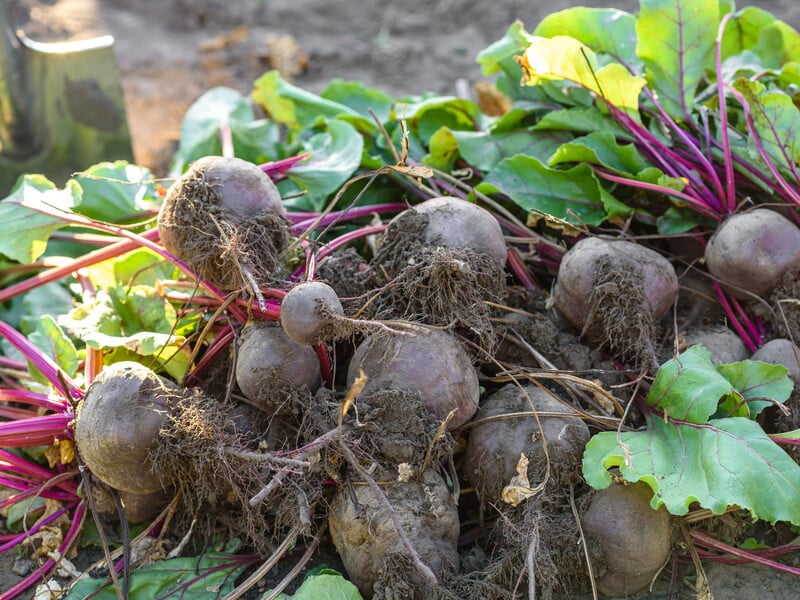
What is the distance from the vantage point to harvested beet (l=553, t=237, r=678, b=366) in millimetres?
2262

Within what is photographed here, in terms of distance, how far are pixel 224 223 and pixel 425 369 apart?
75 centimetres

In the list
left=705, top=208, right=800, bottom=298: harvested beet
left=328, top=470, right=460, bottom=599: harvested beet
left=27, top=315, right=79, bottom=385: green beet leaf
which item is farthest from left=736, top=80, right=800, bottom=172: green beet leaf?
left=27, top=315, right=79, bottom=385: green beet leaf

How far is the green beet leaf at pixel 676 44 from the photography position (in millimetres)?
2807

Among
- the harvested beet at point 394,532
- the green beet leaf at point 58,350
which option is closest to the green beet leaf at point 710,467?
the harvested beet at point 394,532

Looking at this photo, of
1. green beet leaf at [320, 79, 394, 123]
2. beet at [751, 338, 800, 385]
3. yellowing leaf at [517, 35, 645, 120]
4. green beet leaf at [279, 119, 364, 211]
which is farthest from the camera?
green beet leaf at [320, 79, 394, 123]

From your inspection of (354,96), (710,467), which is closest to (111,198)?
(354,96)

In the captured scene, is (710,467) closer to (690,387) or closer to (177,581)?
(690,387)

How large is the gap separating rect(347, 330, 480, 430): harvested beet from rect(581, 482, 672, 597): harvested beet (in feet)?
1.57

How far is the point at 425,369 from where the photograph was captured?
2.08m

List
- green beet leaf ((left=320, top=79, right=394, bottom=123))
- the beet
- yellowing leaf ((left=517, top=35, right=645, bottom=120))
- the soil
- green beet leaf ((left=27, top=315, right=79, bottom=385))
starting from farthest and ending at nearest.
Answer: the soil
green beet leaf ((left=320, top=79, right=394, bottom=123))
yellowing leaf ((left=517, top=35, right=645, bottom=120))
green beet leaf ((left=27, top=315, right=79, bottom=385))
the beet

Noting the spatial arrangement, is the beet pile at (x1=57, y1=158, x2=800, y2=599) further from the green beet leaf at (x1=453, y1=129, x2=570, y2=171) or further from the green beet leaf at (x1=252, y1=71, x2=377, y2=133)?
the green beet leaf at (x1=252, y1=71, x2=377, y2=133)

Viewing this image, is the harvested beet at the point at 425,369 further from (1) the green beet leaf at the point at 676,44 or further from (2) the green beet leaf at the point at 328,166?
(1) the green beet leaf at the point at 676,44

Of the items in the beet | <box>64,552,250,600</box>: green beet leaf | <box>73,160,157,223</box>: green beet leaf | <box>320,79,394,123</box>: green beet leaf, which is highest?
<box>320,79,394,123</box>: green beet leaf

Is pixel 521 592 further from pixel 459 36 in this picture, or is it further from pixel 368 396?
pixel 459 36
